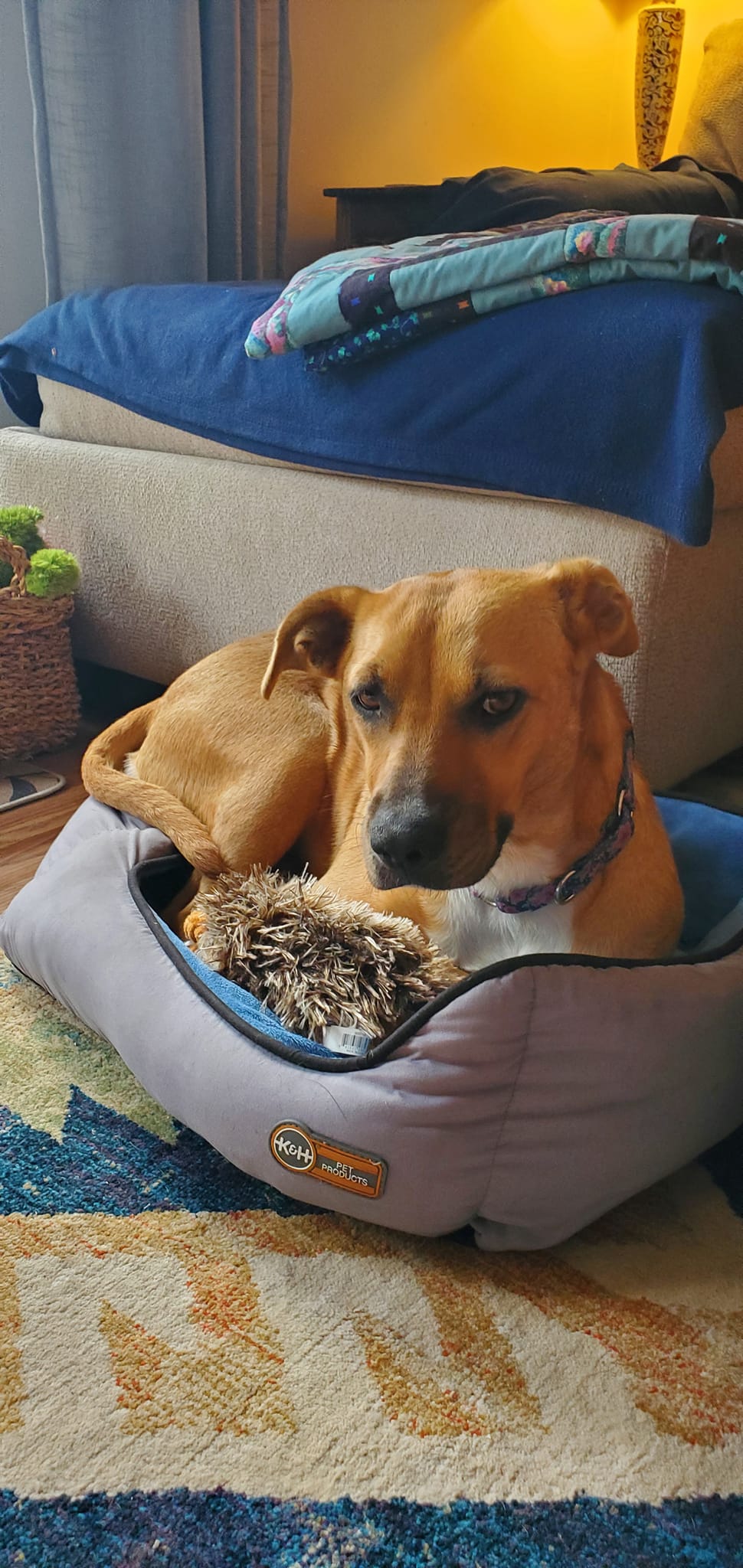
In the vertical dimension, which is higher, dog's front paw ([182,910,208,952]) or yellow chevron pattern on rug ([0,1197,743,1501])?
dog's front paw ([182,910,208,952])

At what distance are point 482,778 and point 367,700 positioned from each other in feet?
0.58

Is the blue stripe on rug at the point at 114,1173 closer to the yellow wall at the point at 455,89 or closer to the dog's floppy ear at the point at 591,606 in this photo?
the dog's floppy ear at the point at 591,606

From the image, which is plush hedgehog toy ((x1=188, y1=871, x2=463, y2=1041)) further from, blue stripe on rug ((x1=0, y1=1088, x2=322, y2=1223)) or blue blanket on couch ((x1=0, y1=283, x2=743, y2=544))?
blue blanket on couch ((x1=0, y1=283, x2=743, y2=544))

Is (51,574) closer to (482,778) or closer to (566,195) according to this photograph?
(482,778)

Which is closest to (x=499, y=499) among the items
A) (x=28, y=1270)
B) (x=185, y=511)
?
(x=185, y=511)

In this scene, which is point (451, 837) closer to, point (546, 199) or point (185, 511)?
point (185, 511)

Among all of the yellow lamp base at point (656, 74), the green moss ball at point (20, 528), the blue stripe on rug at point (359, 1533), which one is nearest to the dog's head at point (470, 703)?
the blue stripe on rug at point (359, 1533)

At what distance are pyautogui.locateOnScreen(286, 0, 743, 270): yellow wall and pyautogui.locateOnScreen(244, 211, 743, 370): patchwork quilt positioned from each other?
2001mm

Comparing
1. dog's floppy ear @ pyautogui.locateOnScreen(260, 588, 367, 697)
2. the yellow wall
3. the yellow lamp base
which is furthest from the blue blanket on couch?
the yellow lamp base

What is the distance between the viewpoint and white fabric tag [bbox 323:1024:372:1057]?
1.34 m

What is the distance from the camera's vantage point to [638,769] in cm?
167

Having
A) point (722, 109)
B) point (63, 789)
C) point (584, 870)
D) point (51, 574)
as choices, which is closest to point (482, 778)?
point (584, 870)

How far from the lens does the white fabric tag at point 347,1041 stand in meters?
1.34

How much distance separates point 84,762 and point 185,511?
2.56 feet
